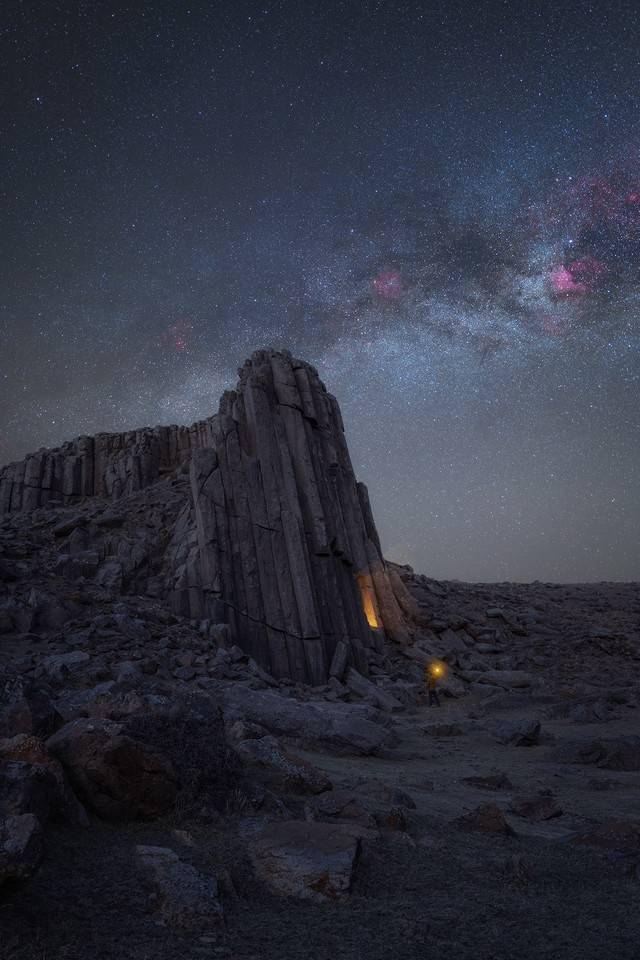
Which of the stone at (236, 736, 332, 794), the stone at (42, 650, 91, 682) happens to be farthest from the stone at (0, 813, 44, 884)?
the stone at (42, 650, 91, 682)

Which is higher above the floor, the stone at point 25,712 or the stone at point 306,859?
the stone at point 25,712

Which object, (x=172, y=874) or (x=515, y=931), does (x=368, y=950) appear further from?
(x=172, y=874)

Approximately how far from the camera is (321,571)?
2355 cm

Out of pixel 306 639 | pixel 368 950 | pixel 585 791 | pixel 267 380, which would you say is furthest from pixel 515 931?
pixel 267 380

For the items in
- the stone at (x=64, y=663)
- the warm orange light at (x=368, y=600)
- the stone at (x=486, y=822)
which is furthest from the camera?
the warm orange light at (x=368, y=600)

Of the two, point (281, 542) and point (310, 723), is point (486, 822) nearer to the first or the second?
point (310, 723)

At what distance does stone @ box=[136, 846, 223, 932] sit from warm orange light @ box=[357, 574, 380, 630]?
848 inches

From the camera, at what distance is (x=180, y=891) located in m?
4.11

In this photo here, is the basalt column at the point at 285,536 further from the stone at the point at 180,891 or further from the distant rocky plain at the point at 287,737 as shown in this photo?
the stone at the point at 180,891

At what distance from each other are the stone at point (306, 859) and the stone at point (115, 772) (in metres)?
1.13

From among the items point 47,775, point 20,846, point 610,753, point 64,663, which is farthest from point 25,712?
point 610,753

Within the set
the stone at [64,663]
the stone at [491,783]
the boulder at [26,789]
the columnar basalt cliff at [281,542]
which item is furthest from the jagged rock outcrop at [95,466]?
the boulder at [26,789]

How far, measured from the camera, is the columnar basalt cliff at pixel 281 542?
826 inches

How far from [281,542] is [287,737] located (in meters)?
11.5
